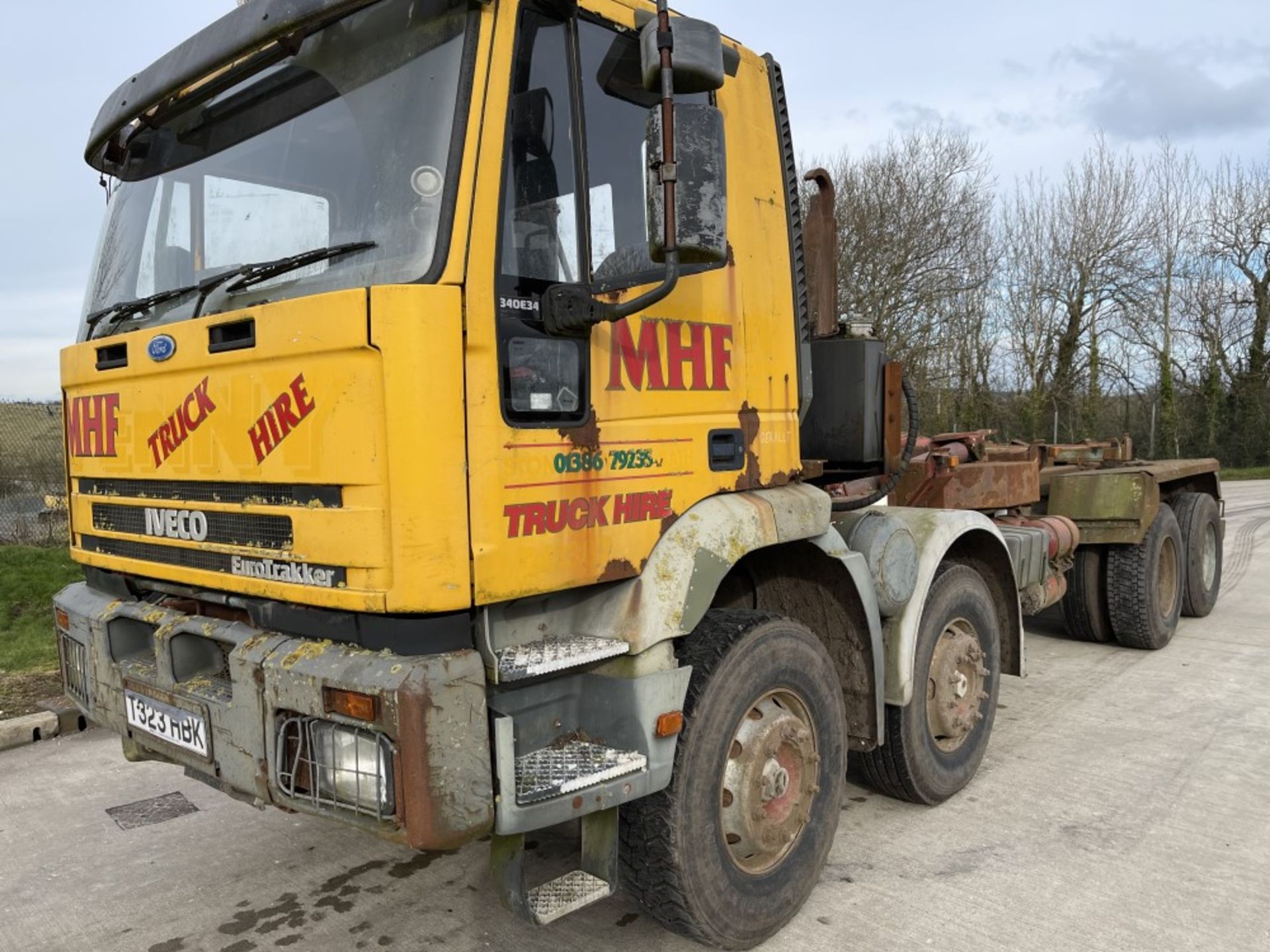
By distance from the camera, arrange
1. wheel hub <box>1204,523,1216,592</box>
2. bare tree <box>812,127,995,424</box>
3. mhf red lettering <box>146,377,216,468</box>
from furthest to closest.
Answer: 1. bare tree <box>812,127,995,424</box>
2. wheel hub <box>1204,523,1216,592</box>
3. mhf red lettering <box>146,377,216,468</box>

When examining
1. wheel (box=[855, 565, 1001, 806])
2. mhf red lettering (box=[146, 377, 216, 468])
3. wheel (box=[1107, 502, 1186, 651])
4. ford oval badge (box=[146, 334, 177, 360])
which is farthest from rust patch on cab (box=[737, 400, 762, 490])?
wheel (box=[1107, 502, 1186, 651])

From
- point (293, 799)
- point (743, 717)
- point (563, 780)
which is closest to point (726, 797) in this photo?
point (743, 717)

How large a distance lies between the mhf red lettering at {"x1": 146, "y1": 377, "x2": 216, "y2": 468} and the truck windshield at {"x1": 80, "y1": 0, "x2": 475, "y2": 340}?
268mm

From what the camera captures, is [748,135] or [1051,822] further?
[1051,822]

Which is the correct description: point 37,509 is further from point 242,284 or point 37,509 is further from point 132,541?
point 242,284

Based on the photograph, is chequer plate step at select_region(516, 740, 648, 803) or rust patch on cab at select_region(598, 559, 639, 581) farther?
rust patch on cab at select_region(598, 559, 639, 581)

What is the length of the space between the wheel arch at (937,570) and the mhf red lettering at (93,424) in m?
2.88

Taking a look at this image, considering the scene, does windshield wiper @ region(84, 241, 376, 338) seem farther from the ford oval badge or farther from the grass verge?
the grass verge

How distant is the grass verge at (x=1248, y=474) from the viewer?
2444 cm

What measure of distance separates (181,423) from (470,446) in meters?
1.04

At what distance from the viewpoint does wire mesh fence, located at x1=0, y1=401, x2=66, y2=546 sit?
A: 10.2 metres

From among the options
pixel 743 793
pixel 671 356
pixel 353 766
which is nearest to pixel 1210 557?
pixel 743 793

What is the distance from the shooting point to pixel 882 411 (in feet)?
14.0

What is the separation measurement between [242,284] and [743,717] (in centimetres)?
200
